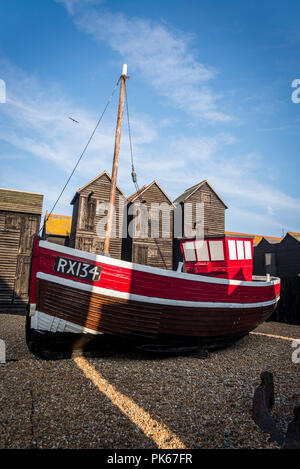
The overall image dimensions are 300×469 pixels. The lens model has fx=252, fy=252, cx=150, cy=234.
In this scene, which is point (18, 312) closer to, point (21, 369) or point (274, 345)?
point (21, 369)

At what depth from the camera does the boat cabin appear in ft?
27.3

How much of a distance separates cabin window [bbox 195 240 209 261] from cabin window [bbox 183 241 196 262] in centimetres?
18

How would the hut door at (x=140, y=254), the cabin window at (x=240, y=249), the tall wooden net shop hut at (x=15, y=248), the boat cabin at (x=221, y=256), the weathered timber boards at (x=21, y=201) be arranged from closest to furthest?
1. the boat cabin at (x=221, y=256)
2. the cabin window at (x=240, y=249)
3. the tall wooden net shop hut at (x=15, y=248)
4. the weathered timber boards at (x=21, y=201)
5. the hut door at (x=140, y=254)

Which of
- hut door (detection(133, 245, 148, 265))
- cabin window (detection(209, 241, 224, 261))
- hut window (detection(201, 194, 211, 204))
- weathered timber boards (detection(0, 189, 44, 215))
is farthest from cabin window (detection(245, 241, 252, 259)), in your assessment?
hut window (detection(201, 194, 211, 204))

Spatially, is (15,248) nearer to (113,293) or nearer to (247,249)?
(113,293)

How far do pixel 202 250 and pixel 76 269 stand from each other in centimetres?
458

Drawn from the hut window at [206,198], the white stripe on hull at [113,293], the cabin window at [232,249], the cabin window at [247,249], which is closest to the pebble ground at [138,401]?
the white stripe on hull at [113,293]

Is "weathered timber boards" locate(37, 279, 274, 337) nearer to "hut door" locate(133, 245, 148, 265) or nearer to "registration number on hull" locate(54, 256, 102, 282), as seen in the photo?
"registration number on hull" locate(54, 256, 102, 282)

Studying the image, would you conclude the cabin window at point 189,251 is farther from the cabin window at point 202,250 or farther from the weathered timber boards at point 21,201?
the weathered timber boards at point 21,201

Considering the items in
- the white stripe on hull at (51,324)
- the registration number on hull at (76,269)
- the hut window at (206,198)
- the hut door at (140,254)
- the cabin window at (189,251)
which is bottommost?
the white stripe on hull at (51,324)

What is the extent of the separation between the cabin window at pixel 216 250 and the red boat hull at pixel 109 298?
2093 millimetres

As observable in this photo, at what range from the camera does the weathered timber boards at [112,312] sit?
572 cm

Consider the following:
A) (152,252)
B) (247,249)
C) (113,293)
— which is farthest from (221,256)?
(152,252)

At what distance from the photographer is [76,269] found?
18.9ft
